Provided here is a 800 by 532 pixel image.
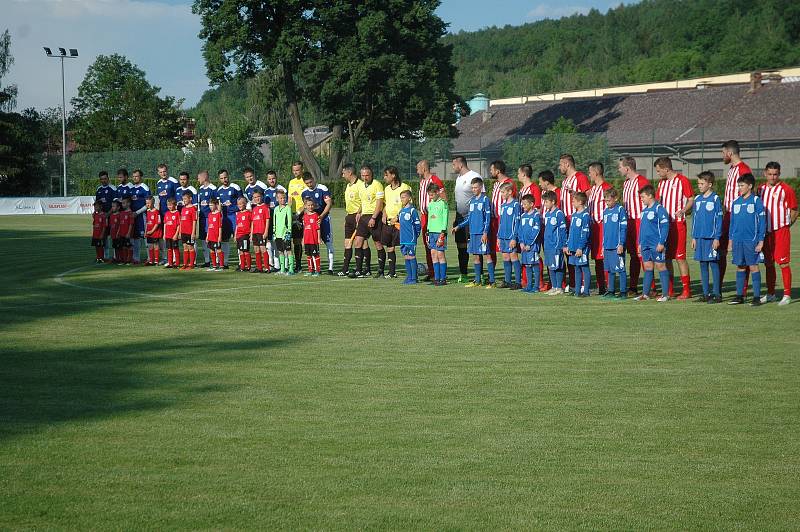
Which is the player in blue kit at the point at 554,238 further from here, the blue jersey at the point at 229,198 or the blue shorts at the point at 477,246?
the blue jersey at the point at 229,198

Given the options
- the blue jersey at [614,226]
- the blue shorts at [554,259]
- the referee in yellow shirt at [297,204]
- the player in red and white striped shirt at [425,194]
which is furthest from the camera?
the referee in yellow shirt at [297,204]

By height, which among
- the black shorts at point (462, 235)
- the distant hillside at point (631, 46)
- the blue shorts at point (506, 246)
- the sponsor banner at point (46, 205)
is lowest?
the blue shorts at point (506, 246)

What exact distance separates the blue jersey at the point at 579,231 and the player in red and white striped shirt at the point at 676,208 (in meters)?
1.14

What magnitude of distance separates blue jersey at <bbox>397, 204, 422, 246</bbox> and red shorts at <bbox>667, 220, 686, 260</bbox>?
4792 mm

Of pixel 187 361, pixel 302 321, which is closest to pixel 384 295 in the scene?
pixel 302 321

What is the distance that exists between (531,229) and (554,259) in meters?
0.63

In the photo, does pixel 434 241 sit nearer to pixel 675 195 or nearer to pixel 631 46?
pixel 675 195

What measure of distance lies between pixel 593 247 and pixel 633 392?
7.62 m

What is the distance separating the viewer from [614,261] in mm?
15281

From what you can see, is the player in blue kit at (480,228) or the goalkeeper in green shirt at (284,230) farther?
the goalkeeper in green shirt at (284,230)

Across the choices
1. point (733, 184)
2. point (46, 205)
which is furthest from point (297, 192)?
point (46, 205)

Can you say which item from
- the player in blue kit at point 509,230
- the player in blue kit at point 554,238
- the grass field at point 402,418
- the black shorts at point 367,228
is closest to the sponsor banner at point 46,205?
the black shorts at point 367,228

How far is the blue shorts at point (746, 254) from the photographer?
1427cm

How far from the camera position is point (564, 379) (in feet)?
29.8
